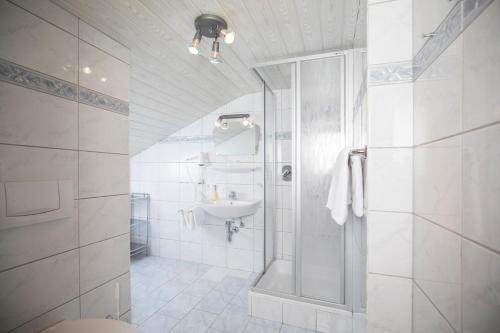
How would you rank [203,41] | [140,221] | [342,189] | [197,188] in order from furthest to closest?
1. [140,221]
2. [197,188]
3. [203,41]
4. [342,189]

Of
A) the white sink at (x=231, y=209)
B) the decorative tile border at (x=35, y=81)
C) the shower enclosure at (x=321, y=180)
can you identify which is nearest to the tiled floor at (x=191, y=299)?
the shower enclosure at (x=321, y=180)

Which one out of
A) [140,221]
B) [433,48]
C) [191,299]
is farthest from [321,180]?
[140,221]

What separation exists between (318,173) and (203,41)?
1.27 metres

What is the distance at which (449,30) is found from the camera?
57cm

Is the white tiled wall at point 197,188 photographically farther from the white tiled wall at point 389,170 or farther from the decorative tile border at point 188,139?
the white tiled wall at point 389,170

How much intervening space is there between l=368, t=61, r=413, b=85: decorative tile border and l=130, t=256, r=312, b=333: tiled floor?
177 cm

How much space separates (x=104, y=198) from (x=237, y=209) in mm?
1198

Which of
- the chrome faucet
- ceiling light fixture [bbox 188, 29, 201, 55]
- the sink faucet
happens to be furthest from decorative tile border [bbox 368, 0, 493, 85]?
the chrome faucet

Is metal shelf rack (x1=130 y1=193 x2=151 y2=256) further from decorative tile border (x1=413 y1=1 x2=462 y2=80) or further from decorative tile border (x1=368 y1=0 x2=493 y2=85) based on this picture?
decorative tile border (x1=413 y1=1 x2=462 y2=80)

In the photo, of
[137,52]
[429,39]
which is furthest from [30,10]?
[429,39]

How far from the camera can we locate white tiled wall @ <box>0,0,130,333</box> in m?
0.95

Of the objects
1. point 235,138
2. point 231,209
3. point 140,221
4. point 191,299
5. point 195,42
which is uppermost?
point 195,42

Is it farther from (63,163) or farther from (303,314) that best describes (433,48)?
(303,314)

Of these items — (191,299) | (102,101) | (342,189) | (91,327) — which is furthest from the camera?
(191,299)
